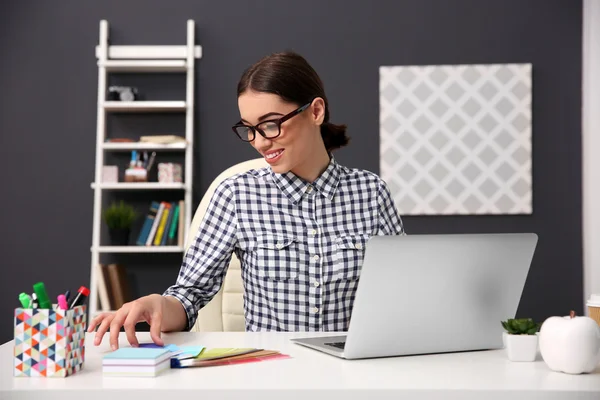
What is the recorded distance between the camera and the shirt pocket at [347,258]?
5.56 feet

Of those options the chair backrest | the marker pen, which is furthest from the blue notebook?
the chair backrest

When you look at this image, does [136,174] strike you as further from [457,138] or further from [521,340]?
[521,340]

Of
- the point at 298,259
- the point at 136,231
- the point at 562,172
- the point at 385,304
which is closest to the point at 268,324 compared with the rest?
the point at 298,259

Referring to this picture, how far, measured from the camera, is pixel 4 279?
4.01 meters

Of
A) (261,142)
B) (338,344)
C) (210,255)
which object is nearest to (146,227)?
(210,255)

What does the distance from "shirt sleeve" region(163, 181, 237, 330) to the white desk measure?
0.52 m

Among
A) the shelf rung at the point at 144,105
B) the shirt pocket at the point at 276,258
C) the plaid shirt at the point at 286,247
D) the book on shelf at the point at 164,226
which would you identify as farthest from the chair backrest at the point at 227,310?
the shelf rung at the point at 144,105

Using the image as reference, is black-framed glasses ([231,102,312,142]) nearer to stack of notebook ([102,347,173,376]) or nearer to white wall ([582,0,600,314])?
stack of notebook ([102,347,173,376])

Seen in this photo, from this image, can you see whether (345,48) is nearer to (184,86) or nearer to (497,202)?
(184,86)

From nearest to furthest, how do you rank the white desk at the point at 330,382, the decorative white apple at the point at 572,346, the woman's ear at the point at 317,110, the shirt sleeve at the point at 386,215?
the white desk at the point at 330,382 → the decorative white apple at the point at 572,346 → the woman's ear at the point at 317,110 → the shirt sleeve at the point at 386,215

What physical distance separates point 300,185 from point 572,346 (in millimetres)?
904

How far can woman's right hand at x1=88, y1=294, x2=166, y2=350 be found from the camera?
1172 millimetres

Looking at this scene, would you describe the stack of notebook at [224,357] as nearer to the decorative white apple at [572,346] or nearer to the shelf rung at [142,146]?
the decorative white apple at [572,346]
